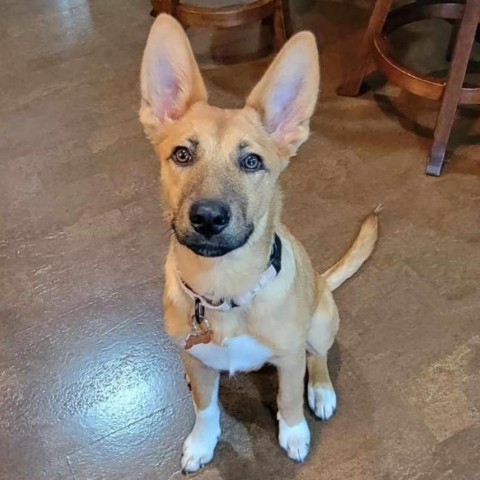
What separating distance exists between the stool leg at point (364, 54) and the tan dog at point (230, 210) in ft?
4.65

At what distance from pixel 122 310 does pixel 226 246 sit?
3.19 ft

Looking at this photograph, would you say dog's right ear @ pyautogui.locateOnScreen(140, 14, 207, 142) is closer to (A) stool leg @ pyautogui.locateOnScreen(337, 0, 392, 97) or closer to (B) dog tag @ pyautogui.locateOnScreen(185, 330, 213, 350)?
(B) dog tag @ pyautogui.locateOnScreen(185, 330, 213, 350)

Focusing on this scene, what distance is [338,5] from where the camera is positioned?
3.63 metres

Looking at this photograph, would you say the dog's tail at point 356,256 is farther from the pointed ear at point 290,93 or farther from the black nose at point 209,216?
the black nose at point 209,216

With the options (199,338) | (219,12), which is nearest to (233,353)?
(199,338)

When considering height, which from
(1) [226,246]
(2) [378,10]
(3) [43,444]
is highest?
(1) [226,246]

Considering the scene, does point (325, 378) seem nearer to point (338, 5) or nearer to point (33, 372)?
point (33, 372)

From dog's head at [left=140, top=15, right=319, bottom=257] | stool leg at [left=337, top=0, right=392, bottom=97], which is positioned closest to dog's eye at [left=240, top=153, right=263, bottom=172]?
dog's head at [left=140, top=15, right=319, bottom=257]

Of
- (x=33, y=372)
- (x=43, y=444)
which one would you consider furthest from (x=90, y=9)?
(x=43, y=444)

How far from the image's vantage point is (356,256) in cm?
227

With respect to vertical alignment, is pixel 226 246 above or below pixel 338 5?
above

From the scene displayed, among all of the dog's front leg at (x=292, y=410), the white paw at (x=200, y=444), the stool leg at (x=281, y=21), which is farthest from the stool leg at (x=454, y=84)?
the white paw at (x=200, y=444)

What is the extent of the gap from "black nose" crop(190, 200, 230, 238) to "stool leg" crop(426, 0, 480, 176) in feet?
4.88

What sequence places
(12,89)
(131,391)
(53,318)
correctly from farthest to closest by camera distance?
(12,89) → (53,318) → (131,391)
